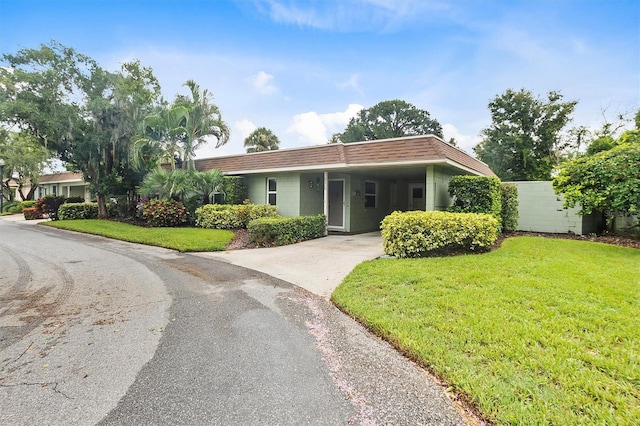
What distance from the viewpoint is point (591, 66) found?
36.8 ft

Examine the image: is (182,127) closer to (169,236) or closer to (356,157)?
(169,236)

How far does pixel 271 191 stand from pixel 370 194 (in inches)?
171

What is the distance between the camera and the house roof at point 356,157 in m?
8.98

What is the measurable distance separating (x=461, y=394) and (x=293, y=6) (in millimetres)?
9979

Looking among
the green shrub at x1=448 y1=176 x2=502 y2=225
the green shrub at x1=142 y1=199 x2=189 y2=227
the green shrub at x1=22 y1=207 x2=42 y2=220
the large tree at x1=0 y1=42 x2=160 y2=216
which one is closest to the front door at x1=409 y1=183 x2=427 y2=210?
the green shrub at x1=448 y1=176 x2=502 y2=225

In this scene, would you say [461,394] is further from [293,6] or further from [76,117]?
[76,117]

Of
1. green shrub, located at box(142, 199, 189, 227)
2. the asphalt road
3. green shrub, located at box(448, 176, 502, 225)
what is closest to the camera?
the asphalt road

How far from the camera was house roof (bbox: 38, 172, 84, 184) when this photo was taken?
79.9 ft

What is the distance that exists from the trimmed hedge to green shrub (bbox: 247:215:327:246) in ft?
7.03

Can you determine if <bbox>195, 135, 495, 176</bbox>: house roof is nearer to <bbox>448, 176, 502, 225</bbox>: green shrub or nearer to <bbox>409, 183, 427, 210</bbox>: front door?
<bbox>448, 176, 502, 225</bbox>: green shrub

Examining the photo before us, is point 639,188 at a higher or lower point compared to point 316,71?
lower

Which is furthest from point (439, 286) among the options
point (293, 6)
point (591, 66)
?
point (591, 66)

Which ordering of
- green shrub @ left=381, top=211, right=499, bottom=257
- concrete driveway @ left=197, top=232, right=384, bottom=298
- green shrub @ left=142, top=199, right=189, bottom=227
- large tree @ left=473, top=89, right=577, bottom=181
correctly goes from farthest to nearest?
large tree @ left=473, top=89, right=577, bottom=181
green shrub @ left=142, top=199, right=189, bottom=227
green shrub @ left=381, top=211, right=499, bottom=257
concrete driveway @ left=197, top=232, right=384, bottom=298

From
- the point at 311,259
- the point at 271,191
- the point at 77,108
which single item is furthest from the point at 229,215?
the point at 77,108
